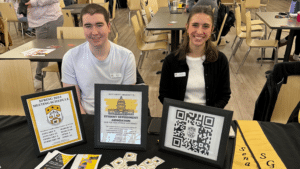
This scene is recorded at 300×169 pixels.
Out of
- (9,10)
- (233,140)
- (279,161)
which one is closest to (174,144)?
(233,140)

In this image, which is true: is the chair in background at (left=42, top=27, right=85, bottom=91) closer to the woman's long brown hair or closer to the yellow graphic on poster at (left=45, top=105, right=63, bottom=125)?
the woman's long brown hair

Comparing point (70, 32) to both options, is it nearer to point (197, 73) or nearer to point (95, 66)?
point (95, 66)

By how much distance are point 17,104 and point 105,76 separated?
1.06 m

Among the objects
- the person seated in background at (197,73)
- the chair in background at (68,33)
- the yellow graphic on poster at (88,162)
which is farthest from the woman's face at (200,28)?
the chair in background at (68,33)

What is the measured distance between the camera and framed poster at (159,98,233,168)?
901mm

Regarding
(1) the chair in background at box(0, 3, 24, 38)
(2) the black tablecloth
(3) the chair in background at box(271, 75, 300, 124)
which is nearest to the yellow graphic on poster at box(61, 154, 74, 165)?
(2) the black tablecloth

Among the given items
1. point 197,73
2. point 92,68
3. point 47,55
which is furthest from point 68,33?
point 197,73

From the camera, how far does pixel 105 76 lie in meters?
1.55

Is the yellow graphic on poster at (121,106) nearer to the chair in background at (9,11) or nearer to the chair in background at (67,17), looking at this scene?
the chair in background at (67,17)

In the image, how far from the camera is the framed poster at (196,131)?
901mm

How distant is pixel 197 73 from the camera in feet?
5.33

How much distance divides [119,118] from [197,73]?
0.79 meters

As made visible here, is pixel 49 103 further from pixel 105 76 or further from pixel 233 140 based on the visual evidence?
pixel 233 140

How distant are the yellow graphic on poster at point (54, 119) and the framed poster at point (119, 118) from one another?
0.12 meters
